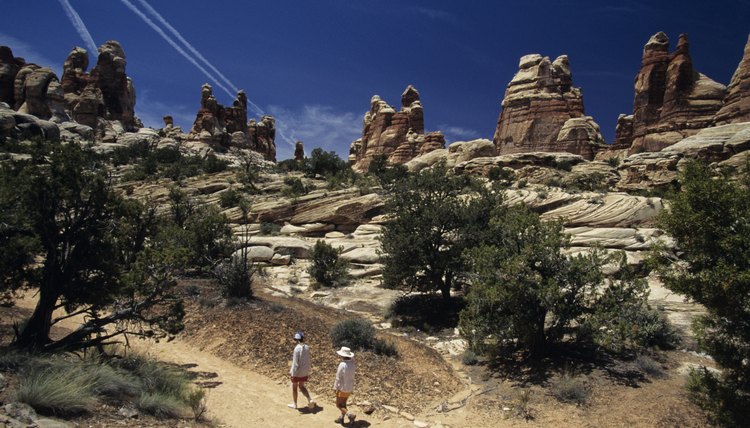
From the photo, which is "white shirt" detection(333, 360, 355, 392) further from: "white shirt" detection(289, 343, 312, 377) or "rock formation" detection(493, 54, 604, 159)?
"rock formation" detection(493, 54, 604, 159)

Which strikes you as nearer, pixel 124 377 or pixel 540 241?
pixel 124 377

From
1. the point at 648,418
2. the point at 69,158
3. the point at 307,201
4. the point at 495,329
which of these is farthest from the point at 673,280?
the point at 307,201

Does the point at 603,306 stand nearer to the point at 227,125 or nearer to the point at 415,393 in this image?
the point at 415,393

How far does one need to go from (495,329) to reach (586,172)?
31.5 metres

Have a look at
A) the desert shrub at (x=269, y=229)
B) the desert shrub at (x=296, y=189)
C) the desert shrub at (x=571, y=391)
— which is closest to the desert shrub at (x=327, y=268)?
the desert shrub at (x=269, y=229)

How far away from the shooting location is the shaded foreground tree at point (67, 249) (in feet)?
25.4

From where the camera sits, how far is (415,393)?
9.95 metres

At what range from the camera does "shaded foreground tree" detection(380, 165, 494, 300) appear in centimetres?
1758

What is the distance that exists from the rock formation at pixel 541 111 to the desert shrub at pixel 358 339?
5207 cm

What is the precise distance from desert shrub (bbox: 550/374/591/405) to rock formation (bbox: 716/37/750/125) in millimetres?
46508

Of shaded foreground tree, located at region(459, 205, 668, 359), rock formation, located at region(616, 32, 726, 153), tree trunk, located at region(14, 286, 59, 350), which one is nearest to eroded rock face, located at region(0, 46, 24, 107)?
tree trunk, located at region(14, 286, 59, 350)

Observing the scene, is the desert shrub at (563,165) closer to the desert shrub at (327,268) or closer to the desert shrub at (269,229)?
the desert shrub at (327,268)

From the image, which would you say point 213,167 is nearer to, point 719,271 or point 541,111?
point 719,271

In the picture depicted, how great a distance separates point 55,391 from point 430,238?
1455 cm
